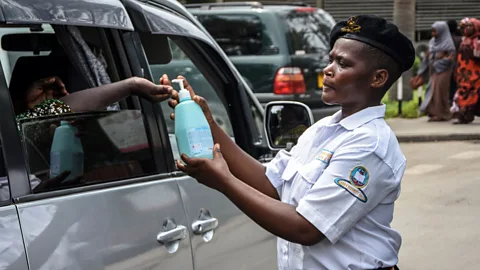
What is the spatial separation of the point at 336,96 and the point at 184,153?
0.48m

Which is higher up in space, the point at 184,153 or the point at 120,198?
the point at 184,153

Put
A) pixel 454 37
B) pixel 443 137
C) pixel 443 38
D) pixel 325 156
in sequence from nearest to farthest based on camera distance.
→ pixel 325 156, pixel 443 137, pixel 443 38, pixel 454 37

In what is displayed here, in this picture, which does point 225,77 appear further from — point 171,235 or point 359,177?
point 359,177

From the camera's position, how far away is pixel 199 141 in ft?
7.89

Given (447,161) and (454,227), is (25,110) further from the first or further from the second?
(447,161)

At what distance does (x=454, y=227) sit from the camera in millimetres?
7797

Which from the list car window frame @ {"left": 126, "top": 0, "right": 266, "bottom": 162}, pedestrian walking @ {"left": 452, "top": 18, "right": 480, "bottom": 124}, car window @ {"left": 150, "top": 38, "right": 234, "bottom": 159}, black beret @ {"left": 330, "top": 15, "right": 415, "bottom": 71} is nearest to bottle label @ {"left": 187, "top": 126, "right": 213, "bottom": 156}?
black beret @ {"left": 330, "top": 15, "right": 415, "bottom": 71}

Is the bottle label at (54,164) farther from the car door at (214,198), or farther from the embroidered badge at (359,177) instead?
the embroidered badge at (359,177)

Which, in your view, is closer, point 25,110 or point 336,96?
point 336,96

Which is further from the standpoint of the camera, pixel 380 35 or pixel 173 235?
Result: pixel 173 235

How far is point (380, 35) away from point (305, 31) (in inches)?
374

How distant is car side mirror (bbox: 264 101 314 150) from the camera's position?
4.07m

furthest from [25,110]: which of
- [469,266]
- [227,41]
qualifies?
[227,41]

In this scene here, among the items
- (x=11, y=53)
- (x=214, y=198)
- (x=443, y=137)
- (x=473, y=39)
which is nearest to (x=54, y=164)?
(x=214, y=198)
